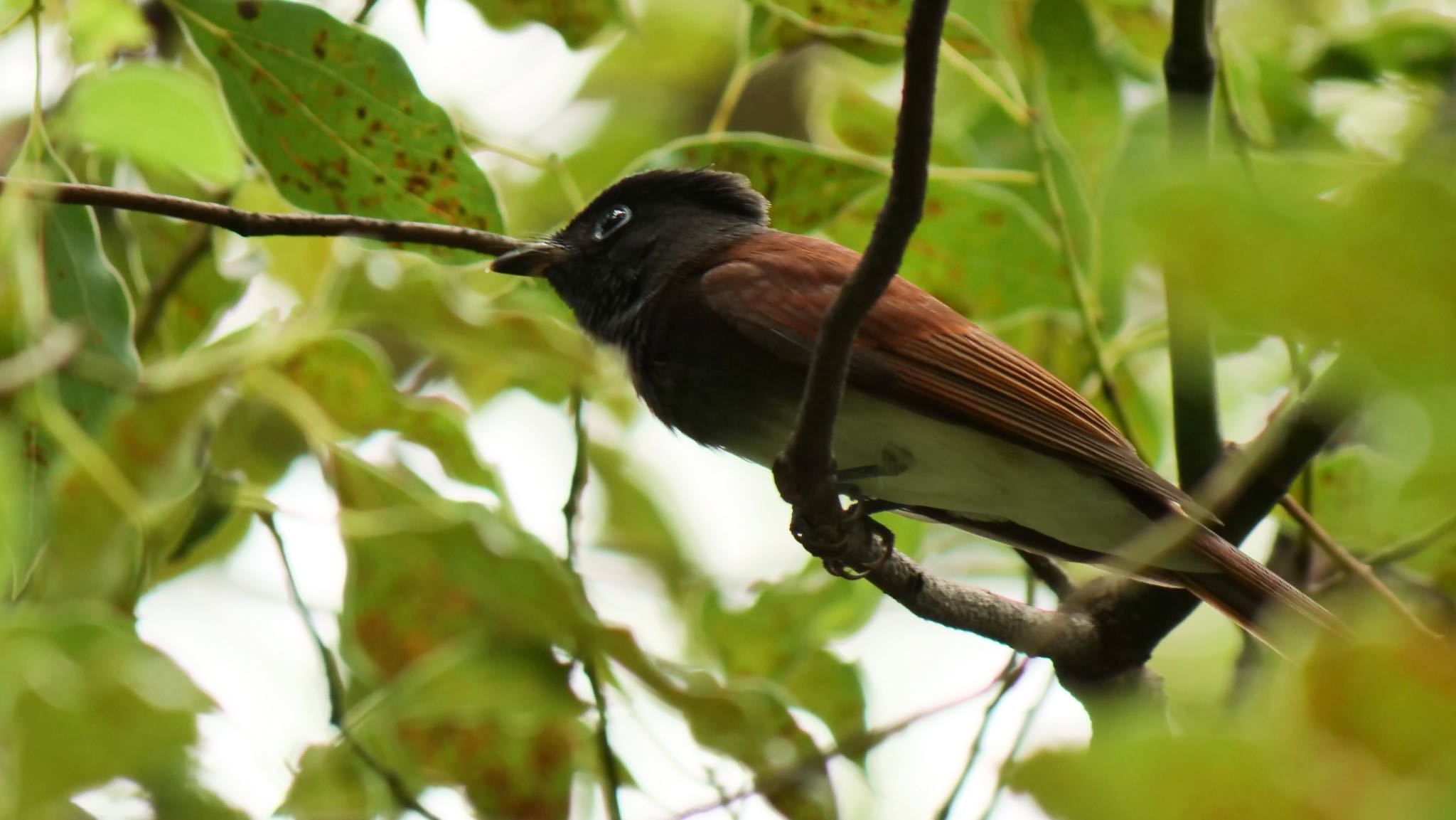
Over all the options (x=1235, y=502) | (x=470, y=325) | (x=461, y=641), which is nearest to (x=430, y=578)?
(x=461, y=641)

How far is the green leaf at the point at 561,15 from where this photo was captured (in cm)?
→ 265

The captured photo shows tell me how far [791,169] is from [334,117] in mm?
810

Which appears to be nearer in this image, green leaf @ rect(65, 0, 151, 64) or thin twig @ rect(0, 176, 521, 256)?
thin twig @ rect(0, 176, 521, 256)

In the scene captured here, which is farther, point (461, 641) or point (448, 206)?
point (461, 641)

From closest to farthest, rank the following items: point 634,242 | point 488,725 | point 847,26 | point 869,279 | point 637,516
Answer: point 869,279 → point 847,26 → point 488,725 → point 634,242 → point 637,516

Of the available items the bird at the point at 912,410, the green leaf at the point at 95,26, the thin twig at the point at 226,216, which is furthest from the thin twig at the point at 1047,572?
the green leaf at the point at 95,26

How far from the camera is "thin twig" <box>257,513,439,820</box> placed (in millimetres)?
2576

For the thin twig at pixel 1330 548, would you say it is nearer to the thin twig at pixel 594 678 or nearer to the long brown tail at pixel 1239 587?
the long brown tail at pixel 1239 587

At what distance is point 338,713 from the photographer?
258 cm

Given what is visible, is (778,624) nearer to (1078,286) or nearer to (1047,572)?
(1047,572)

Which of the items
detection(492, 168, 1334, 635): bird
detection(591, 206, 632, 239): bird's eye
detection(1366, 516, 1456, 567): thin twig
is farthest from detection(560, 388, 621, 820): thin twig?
detection(1366, 516, 1456, 567): thin twig

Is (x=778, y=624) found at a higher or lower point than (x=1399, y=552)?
lower

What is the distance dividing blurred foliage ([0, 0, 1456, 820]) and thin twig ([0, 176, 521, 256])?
13.4 inches

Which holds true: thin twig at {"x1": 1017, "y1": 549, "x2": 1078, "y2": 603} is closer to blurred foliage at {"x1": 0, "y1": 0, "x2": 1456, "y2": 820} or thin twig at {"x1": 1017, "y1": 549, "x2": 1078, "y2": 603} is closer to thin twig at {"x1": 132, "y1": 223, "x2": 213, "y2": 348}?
blurred foliage at {"x1": 0, "y1": 0, "x2": 1456, "y2": 820}
